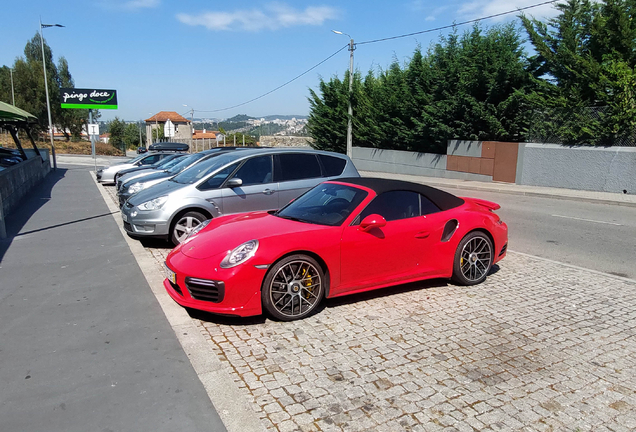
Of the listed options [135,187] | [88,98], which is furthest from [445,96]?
[88,98]

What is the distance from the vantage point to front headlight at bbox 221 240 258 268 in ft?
14.4

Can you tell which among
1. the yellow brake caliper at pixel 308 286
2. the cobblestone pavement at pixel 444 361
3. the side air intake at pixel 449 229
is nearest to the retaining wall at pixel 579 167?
the cobblestone pavement at pixel 444 361

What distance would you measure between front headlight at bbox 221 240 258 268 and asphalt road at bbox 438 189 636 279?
17.1 ft

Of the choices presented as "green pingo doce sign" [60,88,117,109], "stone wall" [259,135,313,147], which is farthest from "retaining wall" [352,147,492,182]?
"green pingo doce sign" [60,88,117,109]

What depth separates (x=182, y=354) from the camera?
3986mm

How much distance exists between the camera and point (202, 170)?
8.38 metres

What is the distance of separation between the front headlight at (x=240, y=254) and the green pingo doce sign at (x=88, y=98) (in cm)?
4759

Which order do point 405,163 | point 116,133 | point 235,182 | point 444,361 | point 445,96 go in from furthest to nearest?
point 116,133, point 405,163, point 445,96, point 235,182, point 444,361

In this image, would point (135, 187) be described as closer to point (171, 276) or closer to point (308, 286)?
point (171, 276)

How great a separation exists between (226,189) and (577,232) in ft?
23.1

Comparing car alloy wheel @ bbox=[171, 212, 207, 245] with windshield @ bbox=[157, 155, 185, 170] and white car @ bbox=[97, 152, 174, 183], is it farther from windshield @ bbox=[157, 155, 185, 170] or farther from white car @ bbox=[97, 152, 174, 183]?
white car @ bbox=[97, 152, 174, 183]

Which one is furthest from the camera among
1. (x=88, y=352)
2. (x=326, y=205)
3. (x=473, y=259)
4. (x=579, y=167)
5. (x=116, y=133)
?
(x=116, y=133)

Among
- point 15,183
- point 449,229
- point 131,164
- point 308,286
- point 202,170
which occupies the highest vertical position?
point 202,170

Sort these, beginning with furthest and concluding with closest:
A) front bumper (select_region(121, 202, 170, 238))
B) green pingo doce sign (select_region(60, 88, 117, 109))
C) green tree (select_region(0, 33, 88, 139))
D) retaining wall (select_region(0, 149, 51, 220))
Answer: green tree (select_region(0, 33, 88, 139)), green pingo doce sign (select_region(60, 88, 117, 109)), retaining wall (select_region(0, 149, 51, 220)), front bumper (select_region(121, 202, 170, 238))
